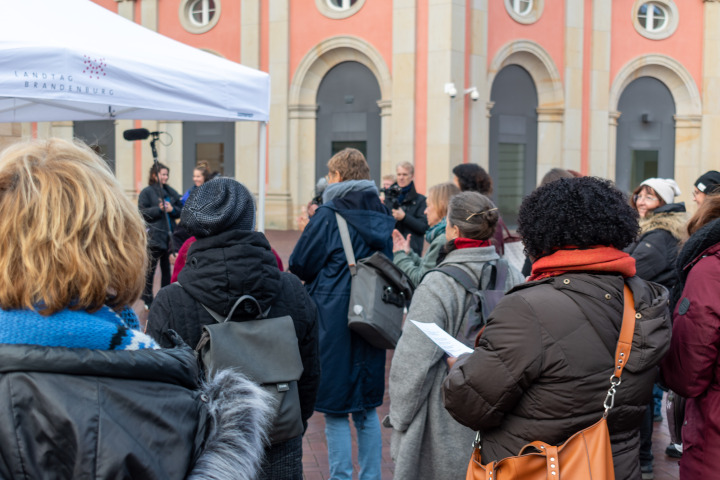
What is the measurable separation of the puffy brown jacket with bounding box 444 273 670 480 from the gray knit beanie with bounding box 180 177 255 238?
0.90 meters

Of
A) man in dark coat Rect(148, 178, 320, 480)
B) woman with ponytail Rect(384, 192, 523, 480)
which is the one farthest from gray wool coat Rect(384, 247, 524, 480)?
man in dark coat Rect(148, 178, 320, 480)

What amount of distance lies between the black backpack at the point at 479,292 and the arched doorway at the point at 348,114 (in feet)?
49.8

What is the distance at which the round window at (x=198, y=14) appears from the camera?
2040 cm

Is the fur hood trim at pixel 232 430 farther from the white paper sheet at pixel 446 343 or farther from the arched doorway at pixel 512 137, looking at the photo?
the arched doorway at pixel 512 137

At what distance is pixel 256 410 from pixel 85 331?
0.47 metres

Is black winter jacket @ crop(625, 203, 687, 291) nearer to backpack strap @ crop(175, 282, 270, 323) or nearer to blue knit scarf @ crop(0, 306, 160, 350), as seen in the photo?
backpack strap @ crop(175, 282, 270, 323)

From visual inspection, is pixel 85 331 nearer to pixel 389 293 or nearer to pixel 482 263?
pixel 482 263

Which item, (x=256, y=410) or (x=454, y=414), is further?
(x=454, y=414)

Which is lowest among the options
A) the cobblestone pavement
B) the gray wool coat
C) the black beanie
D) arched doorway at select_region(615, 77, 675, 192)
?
the cobblestone pavement

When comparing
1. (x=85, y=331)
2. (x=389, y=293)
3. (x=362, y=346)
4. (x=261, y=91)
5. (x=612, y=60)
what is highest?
(x=612, y=60)

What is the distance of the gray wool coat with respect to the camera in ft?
10.3

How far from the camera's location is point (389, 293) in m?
4.04

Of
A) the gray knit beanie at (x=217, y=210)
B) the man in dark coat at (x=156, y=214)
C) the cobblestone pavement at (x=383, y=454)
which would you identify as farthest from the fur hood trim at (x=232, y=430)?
the man in dark coat at (x=156, y=214)

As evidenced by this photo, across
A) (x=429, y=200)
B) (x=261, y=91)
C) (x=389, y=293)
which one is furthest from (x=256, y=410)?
(x=261, y=91)
